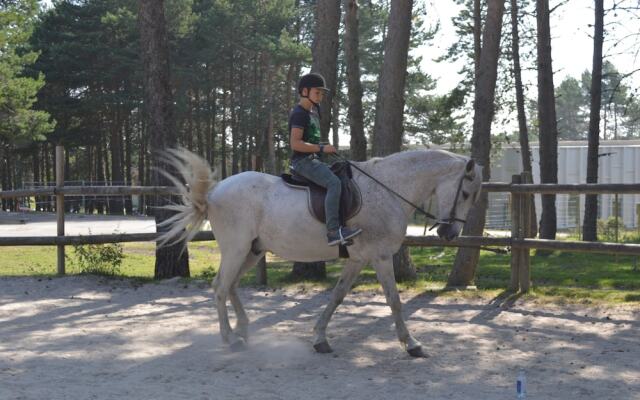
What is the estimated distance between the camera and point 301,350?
711 cm

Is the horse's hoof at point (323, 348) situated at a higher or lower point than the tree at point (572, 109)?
lower

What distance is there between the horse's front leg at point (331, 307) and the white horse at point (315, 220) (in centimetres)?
1

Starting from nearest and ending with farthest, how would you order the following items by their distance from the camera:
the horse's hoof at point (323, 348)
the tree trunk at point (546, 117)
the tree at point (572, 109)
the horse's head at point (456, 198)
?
the horse's head at point (456, 198)
the horse's hoof at point (323, 348)
the tree trunk at point (546, 117)
the tree at point (572, 109)

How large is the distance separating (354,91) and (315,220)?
7858 mm

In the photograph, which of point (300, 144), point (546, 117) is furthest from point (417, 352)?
point (546, 117)

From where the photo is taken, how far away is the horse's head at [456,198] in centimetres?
678

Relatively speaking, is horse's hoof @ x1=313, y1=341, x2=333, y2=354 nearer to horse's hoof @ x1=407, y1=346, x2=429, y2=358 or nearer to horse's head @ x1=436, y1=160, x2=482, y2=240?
horse's hoof @ x1=407, y1=346, x2=429, y2=358

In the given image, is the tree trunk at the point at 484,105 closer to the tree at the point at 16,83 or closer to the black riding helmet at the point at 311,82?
the black riding helmet at the point at 311,82

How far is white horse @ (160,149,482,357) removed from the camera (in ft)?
22.5

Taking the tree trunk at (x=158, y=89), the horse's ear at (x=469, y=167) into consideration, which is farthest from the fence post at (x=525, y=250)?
the tree trunk at (x=158, y=89)

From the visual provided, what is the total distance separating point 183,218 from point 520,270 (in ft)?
18.2

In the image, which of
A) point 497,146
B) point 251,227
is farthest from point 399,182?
point 497,146

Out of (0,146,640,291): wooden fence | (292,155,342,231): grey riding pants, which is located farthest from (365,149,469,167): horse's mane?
(0,146,640,291): wooden fence

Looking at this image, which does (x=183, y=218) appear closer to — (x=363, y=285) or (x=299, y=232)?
(x=299, y=232)
